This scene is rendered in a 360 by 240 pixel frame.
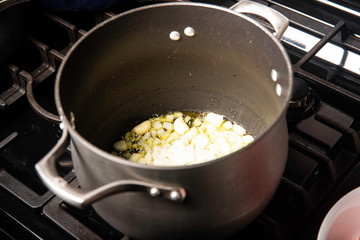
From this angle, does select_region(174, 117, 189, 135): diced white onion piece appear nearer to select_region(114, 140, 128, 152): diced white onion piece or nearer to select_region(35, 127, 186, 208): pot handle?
select_region(114, 140, 128, 152): diced white onion piece

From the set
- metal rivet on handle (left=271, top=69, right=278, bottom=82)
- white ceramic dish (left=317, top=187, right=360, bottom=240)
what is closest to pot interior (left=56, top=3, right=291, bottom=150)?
metal rivet on handle (left=271, top=69, right=278, bottom=82)

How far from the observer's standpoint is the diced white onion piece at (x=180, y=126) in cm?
72

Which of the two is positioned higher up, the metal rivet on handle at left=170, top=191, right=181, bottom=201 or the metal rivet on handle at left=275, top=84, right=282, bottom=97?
the metal rivet on handle at left=275, top=84, right=282, bottom=97

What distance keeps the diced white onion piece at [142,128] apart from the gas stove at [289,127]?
4.5 inches

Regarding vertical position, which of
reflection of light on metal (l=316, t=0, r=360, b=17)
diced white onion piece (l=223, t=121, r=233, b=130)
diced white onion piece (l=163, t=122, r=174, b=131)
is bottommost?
diced white onion piece (l=163, t=122, r=174, b=131)

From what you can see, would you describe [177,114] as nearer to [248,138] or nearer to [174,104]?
[174,104]

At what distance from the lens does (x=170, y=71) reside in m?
0.72

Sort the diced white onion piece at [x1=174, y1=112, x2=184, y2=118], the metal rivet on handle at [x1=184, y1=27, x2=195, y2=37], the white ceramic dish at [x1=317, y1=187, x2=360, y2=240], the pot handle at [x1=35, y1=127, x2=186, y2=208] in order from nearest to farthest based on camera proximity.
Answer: the pot handle at [x1=35, y1=127, x2=186, y2=208]
the white ceramic dish at [x1=317, y1=187, x2=360, y2=240]
the metal rivet on handle at [x1=184, y1=27, x2=195, y2=37]
the diced white onion piece at [x1=174, y1=112, x2=184, y2=118]

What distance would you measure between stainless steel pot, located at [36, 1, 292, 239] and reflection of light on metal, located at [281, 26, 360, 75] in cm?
16

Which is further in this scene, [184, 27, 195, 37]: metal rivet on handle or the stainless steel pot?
[184, 27, 195, 37]: metal rivet on handle

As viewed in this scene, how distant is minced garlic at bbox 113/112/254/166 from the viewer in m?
0.67

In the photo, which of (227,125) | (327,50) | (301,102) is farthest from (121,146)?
(327,50)

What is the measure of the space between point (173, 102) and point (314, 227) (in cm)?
29

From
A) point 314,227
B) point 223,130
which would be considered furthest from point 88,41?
point 314,227
